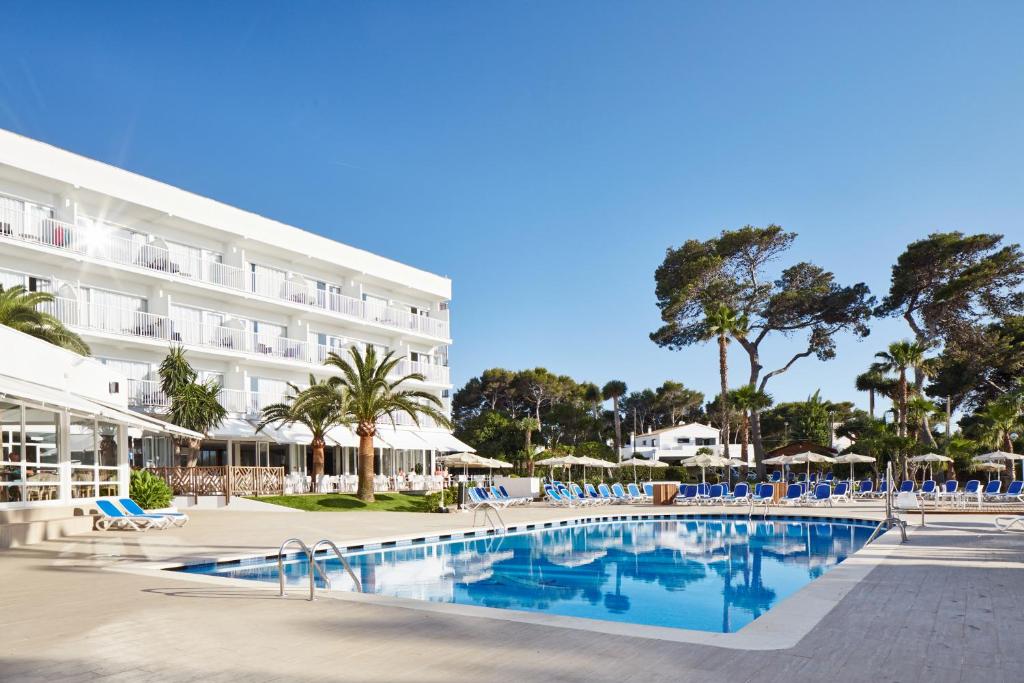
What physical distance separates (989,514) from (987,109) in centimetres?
1038

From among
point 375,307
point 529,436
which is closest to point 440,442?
point 375,307

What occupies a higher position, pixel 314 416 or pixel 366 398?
pixel 366 398

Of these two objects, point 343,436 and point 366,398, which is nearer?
point 366,398

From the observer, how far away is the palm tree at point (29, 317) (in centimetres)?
2172

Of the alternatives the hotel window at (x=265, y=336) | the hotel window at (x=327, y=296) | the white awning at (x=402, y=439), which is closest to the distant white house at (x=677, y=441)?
the white awning at (x=402, y=439)

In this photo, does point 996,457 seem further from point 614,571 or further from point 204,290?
point 204,290

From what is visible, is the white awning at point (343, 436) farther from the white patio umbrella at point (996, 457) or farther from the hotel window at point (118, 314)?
the white patio umbrella at point (996, 457)

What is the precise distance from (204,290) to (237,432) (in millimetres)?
5402

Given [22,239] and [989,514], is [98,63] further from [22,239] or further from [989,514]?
[989,514]

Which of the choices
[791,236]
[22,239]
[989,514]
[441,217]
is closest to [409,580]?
[989,514]

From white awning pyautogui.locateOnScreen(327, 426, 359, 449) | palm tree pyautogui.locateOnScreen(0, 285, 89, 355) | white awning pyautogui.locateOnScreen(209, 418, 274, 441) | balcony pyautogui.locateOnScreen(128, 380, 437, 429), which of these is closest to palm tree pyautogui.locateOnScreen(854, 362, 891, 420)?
balcony pyautogui.locateOnScreen(128, 380, 437, 429)

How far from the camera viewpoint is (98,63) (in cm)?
2067

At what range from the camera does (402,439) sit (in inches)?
1462

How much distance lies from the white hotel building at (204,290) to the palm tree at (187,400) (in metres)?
1.34
